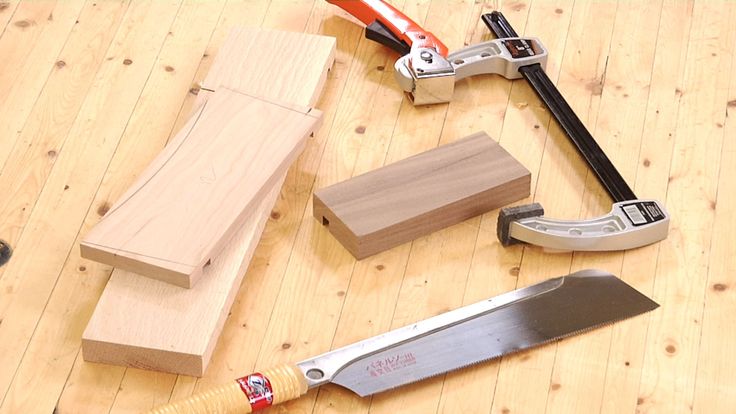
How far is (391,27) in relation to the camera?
2918 mm

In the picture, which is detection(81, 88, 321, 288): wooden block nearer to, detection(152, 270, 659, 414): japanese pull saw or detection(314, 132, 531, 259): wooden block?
detection(314, 132, 531, 259): wooden block

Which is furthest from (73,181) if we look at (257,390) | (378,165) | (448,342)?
(448,342)

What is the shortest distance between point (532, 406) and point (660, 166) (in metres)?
0.74

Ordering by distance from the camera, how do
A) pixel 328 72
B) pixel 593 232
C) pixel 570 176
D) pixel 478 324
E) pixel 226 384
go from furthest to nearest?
pixel 328 72 → pixel 570 176 → pixel 593 232 → pixel 478 324 → pixel 226 384

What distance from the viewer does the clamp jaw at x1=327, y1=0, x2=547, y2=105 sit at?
2811mm

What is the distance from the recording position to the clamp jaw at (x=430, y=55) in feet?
9.22

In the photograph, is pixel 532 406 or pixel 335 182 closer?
pixel 532 406

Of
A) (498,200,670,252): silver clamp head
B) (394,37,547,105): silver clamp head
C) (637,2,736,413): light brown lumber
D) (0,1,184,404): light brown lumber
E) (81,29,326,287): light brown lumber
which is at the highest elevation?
(81,29,326,287): light brown lumber

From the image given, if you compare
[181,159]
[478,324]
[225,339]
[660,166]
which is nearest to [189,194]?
[181,159]

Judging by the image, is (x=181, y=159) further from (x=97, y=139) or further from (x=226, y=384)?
(x=226, y=384)

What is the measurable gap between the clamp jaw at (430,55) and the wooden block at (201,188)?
32 cm

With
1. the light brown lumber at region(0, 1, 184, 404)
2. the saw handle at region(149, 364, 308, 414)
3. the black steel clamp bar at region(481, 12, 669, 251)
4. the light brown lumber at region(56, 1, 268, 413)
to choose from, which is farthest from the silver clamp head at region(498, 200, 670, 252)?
the light brown lumber at region(0, 1, 184, 404)

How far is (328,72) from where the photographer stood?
292 cm

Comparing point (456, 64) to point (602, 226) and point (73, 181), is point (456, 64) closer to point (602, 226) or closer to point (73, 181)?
point (602, 226)
